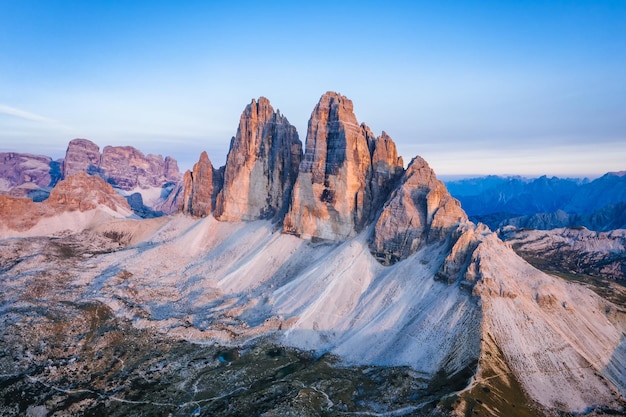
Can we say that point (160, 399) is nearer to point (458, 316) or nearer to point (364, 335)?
point (364, 335)

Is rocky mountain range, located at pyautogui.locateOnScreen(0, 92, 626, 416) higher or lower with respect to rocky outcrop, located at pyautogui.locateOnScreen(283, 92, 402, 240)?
lower

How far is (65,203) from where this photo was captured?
13825 cm

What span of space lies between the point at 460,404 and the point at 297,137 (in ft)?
264

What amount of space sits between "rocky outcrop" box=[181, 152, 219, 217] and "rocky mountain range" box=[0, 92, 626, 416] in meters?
9.16

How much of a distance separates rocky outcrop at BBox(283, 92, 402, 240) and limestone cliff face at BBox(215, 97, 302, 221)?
44.8 ft

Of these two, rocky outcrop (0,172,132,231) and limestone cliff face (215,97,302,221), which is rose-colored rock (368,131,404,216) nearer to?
limestone cliff face (215,97,302,221)

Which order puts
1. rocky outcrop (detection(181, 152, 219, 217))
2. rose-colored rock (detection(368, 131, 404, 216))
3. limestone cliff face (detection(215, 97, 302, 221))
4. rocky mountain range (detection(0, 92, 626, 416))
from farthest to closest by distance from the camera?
1. rocky outcrop (detection(181, 152, 219, 217))
2. limestone cliff face (detection(215, 97, 302, 221))
3. rose-colored rock (detection(368, 131, 404, 216))
4. rocky mountain range (detection(0, 92, 626, 416))

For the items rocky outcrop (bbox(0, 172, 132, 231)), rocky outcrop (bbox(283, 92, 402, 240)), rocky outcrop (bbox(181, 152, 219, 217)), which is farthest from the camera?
rocky outcrop (bbox(0, 172, 132, 231))

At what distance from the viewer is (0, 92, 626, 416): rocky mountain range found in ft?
151

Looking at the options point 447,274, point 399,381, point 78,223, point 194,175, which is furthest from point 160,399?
point 78,223

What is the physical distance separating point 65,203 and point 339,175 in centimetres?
10595

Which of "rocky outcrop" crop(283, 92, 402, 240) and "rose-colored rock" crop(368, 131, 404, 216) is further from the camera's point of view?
"rose-colored rock" crop(368, 131, 404, 216)

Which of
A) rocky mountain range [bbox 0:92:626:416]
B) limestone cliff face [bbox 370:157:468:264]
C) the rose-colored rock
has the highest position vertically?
the rose-colored rock

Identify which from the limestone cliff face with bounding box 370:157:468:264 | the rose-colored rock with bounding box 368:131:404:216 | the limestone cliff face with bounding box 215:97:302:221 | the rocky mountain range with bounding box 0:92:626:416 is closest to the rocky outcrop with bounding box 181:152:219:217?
the rocky mountain range with bounding box 0:92:626:416
